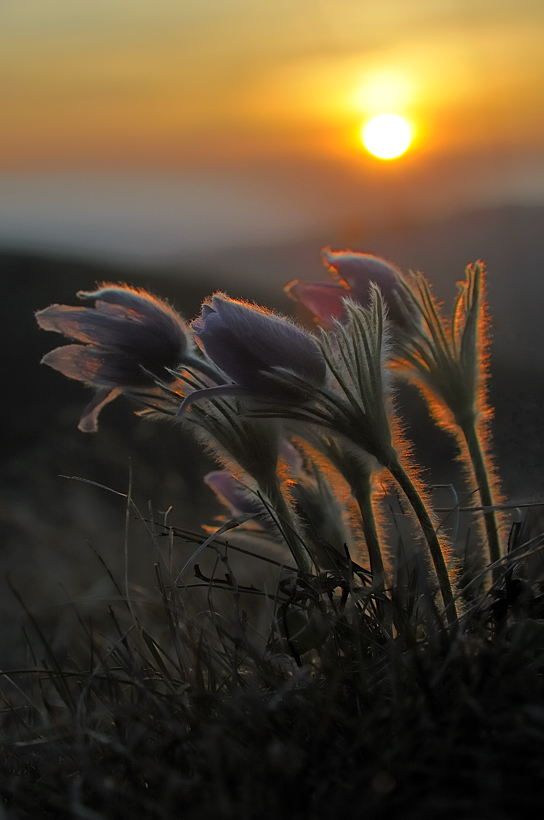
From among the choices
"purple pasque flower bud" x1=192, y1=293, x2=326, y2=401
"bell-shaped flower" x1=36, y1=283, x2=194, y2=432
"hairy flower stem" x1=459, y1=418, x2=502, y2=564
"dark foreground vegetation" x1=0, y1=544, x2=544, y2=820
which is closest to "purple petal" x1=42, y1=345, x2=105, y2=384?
"bell-shaped flower" x1=36, y1=283, x2=194, y2=432

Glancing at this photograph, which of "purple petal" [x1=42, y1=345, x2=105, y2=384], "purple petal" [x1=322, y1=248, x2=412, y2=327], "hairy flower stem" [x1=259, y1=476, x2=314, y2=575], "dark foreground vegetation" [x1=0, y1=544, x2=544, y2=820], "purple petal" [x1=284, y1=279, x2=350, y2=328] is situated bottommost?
"dark foreground vegetation" [x1=0, y1=544, x2=544, y2=820]

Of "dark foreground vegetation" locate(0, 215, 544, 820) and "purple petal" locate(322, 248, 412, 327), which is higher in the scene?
"purple petal" locate(322, 248, 412, 327)

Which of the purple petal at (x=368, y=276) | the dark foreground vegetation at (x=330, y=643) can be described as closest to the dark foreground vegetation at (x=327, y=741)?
the dark foreground vegetation at (x=330, y=643)

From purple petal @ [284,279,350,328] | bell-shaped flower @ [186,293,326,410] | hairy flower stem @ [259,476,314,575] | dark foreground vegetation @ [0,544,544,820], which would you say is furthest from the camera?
purple petal @ [284,279,350,328]

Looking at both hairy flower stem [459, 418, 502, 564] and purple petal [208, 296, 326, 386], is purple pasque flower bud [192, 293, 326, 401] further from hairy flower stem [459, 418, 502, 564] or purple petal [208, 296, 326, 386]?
hairy flower stem [459, 418, 502, 564]

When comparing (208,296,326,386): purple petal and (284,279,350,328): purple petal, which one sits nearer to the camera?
(208,296,326,386): purple petal

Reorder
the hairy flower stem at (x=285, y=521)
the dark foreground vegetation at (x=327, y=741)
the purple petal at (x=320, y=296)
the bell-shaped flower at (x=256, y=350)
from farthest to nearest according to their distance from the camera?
the purple petal at (x=320, y=296)
the hairy flower stem at (x=285, y=521)
the bell-shaped flower at (x=256, y=350)
the dark foreground vegetation at (x=327, y=741)

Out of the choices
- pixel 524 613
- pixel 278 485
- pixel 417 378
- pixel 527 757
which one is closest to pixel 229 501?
pixel 278 485

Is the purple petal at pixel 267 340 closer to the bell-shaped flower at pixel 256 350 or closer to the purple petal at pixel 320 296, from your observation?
the bell-shaped flower at pixel 256 350
